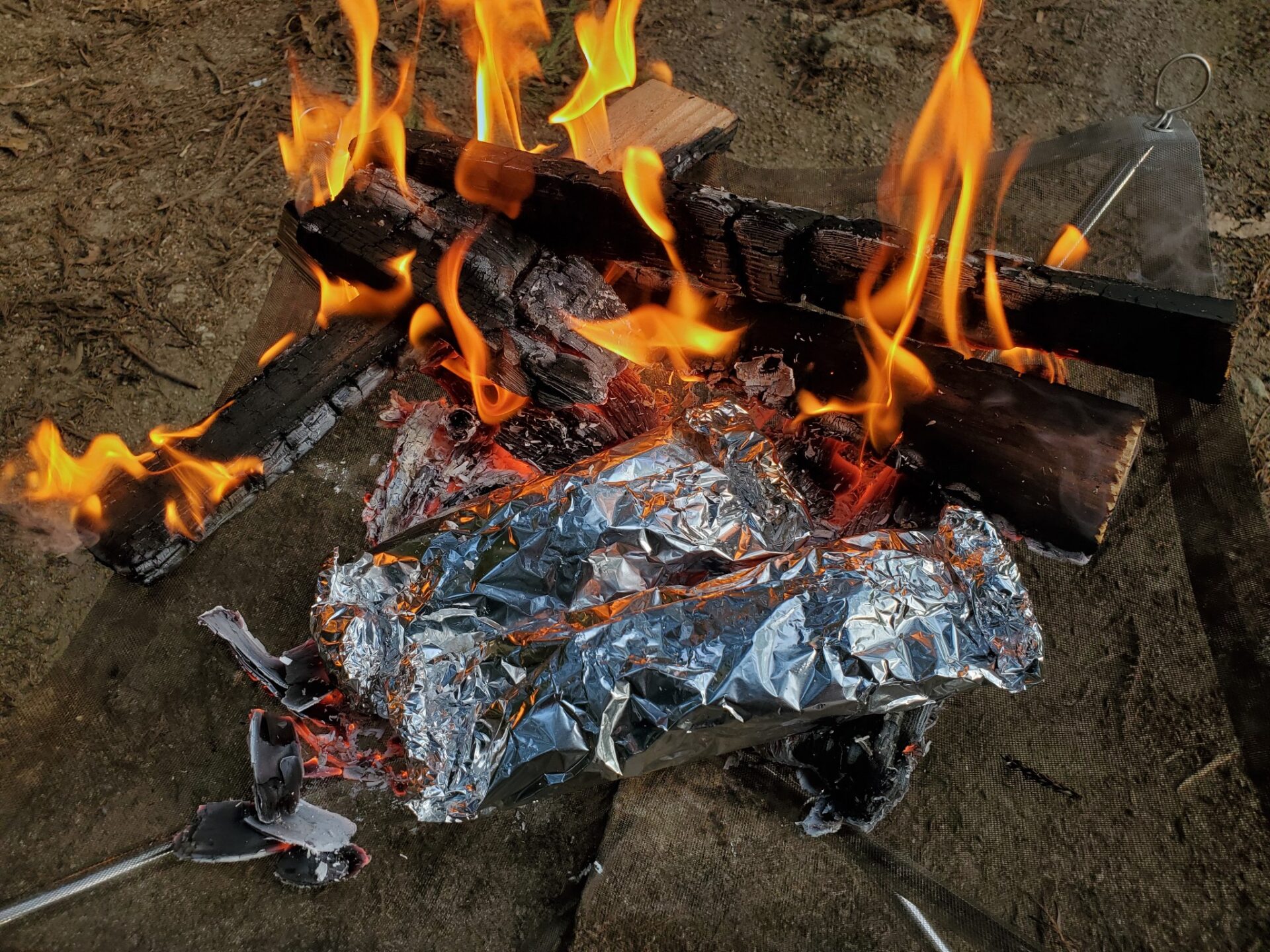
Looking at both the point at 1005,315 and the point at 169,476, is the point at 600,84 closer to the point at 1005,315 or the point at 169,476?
the point at 1005,315

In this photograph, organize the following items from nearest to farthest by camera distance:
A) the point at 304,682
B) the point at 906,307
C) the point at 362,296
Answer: the point at 304,682 → the point at 906,307 → the point at 362,296

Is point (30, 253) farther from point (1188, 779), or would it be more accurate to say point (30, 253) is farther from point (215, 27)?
point (1188, 779)

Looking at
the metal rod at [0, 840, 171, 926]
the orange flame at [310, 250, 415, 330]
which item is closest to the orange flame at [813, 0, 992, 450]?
the orange flame at [310, 250, 415, 330]

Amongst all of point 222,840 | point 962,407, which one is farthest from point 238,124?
point 962,407

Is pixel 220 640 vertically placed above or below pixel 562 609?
below

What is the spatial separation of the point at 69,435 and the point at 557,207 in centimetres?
158

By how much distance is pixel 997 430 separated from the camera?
1731mm

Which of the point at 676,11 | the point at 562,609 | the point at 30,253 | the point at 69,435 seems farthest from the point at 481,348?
the point at 676,11

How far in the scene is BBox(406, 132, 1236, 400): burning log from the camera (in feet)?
5.31

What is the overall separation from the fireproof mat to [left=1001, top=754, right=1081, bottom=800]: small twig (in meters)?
0.01

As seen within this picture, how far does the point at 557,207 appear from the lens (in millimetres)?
1997

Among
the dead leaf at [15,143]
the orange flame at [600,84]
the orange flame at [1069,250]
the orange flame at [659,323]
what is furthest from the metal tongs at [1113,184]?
the dead leaf at [15,143]

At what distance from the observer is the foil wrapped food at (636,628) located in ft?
4.55

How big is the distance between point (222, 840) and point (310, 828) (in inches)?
7.0
